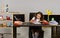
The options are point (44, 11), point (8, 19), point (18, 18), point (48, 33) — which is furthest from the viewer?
point (44, 11)

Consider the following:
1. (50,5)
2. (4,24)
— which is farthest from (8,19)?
(50,5)

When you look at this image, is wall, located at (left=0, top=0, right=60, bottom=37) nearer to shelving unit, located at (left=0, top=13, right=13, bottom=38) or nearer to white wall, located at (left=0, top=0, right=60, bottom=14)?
white wall, located at (left=0, top=0, right=60, bottom=14)

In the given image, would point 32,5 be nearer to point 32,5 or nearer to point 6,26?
point 32,5

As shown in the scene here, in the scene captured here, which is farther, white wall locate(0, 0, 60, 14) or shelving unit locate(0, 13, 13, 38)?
white wall locate(0, 0, 60, 14)

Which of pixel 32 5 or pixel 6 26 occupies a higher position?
pixel 32 5

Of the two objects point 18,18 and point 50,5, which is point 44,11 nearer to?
point 50,5

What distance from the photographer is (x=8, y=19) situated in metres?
3.85

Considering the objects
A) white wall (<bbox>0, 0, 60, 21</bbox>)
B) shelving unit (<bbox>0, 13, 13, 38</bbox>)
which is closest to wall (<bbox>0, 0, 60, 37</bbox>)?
white wall (<bbox>0, 0, 60, 21</bbox>)

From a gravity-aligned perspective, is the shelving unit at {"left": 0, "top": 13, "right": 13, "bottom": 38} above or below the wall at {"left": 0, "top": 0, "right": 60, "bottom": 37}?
below

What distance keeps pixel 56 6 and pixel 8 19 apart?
1.72 m

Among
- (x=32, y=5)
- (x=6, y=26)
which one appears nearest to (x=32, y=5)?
(x=32, y=5)

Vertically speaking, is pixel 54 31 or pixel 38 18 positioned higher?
pixel 38 18

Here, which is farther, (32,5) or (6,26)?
(32,5)

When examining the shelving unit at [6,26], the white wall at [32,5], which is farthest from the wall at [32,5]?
the shelving unit at [6,26]
